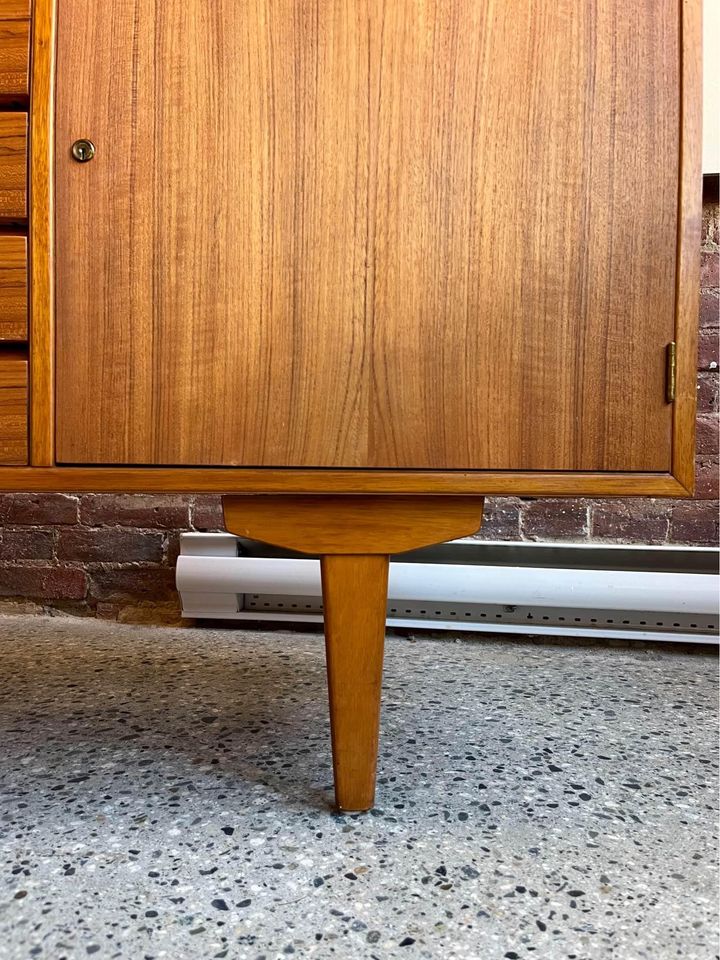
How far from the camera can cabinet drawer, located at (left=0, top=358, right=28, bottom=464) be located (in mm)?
766

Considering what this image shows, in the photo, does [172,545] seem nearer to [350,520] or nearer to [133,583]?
[133,583]

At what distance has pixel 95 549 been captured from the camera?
1.79 meters

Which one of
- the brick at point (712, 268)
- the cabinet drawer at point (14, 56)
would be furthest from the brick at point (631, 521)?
the cabinet drawer at point (14, 56)

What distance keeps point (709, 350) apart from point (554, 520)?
487 mm

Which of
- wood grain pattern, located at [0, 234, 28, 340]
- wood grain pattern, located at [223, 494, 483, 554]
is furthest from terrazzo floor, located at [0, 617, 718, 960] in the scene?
wood grain pattern, located at [0, 234, 28, 340]

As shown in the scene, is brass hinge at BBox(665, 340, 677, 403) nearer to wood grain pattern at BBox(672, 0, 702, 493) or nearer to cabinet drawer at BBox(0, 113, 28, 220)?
wood grain pattern at BBox(672, 0, 702, 493)

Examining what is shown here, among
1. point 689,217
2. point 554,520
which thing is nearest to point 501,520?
point 554,520

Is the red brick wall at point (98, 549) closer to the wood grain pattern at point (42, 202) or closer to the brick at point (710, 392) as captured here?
the brick at point (710, 392)

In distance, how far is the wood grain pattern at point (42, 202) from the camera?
75 cm

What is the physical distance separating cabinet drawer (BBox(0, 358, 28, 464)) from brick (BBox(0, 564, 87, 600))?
111 cm

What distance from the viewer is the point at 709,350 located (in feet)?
5.22

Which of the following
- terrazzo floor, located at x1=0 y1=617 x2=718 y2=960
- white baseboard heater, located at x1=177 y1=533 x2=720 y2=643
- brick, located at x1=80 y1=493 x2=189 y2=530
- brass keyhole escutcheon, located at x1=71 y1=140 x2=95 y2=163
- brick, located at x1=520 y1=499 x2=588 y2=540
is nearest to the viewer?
terrazzo floor, located at x1=0 y1=617 x2=718 y2=960

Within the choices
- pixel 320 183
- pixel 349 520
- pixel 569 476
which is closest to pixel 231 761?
pixel 349 520

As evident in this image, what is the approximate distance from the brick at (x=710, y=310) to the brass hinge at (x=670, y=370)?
97 centimetres
